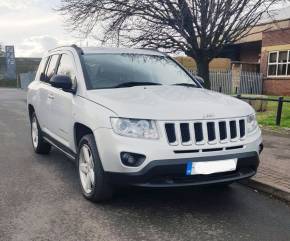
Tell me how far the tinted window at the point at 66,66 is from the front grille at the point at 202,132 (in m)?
1.96

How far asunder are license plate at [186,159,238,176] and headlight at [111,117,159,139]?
467mm

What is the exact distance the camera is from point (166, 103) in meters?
4.36

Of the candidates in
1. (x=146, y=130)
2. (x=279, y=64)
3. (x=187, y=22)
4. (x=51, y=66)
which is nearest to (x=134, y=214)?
(x=146, y=130)

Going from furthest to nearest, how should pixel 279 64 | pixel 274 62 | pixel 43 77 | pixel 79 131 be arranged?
pixel 274 62
pixel 279 64
pixel 43 77
pixel 79 131

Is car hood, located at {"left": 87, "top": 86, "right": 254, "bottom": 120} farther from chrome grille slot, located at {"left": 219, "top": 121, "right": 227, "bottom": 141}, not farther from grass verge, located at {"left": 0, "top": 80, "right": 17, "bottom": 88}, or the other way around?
grass verge, located at {"left": 0, "top": 80, "right": 17, "bottom": 88}

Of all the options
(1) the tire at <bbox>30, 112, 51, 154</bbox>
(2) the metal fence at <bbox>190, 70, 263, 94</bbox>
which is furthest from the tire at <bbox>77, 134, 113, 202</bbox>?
(2) the metal fence at <bbox>190, 70, 263, 94</bbox>

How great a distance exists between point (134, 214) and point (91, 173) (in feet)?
2.27

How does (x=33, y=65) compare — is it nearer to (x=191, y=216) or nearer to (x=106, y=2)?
(x=106, y=2)

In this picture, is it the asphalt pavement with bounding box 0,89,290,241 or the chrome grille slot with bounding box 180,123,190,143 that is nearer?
the asphalt pavement with bounding box 0,89,290,241

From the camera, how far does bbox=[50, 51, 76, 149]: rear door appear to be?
5.30m

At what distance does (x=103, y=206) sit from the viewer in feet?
15.1

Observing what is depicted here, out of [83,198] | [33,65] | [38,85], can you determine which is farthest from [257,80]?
[33,65]

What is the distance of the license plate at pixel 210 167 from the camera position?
4.09 m

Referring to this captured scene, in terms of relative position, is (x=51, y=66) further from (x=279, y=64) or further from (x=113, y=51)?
(x=279, y=64)
